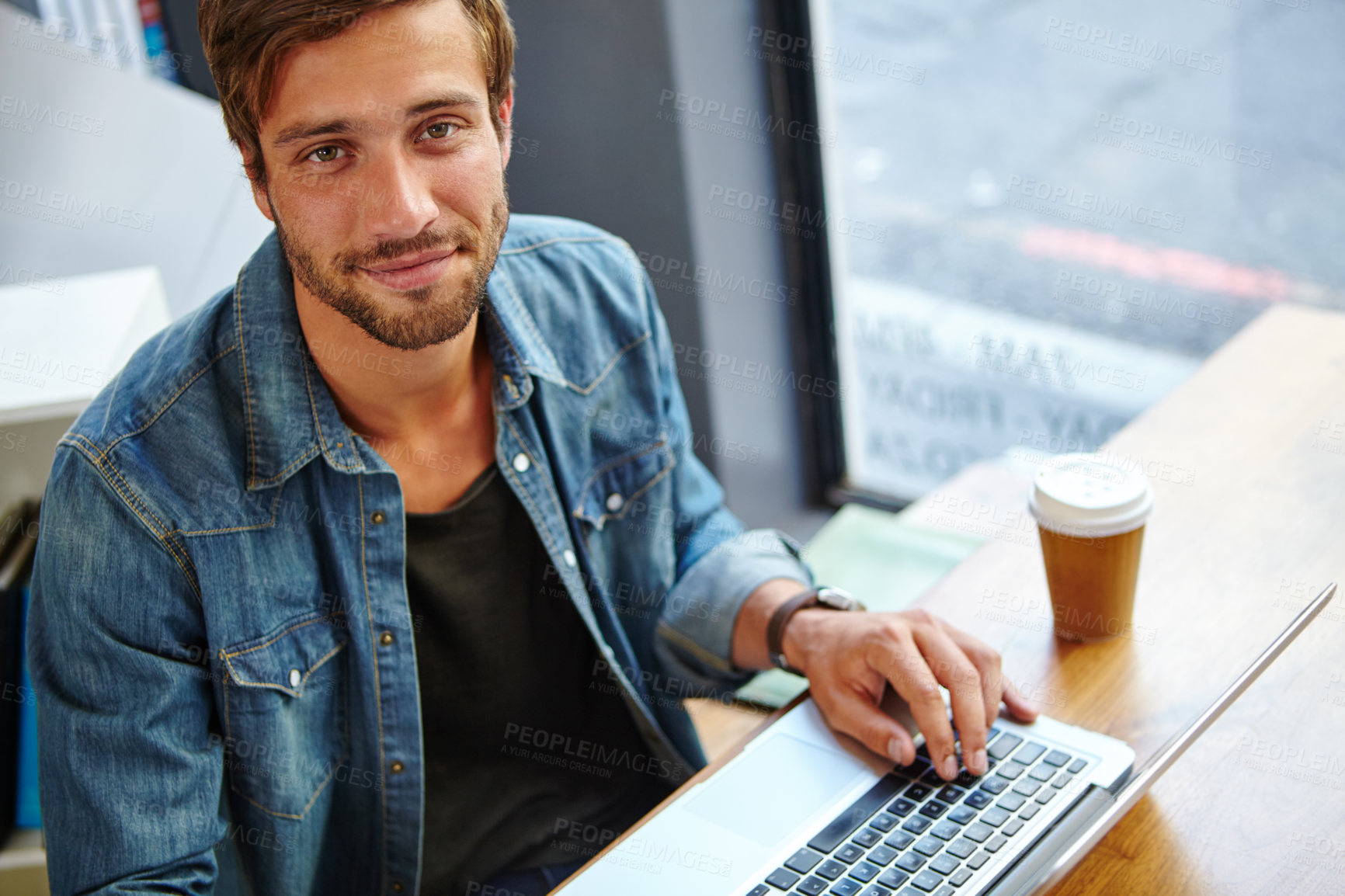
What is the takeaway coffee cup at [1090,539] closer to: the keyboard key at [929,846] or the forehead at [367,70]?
the keyboard key at [929,846]

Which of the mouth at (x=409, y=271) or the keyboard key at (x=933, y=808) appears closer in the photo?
the keyboard key at (x=933, y=808)

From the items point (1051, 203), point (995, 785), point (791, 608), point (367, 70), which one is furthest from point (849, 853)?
point (1051, 203)

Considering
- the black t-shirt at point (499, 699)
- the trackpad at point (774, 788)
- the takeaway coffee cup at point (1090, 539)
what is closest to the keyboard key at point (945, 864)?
the trackpad at point (774, 788)

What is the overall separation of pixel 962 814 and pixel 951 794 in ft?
0.09

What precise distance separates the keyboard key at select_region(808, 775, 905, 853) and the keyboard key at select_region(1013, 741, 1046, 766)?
0.31 ft

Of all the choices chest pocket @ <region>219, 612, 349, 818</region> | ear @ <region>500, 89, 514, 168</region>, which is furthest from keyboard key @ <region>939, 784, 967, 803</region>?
ear @ <region>500, 89, 514, 168</region>

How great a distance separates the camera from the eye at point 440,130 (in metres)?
1.11

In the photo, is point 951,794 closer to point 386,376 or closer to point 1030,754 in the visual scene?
point 1030,754

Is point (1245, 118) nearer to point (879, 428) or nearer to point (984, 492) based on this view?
point (984, 492)

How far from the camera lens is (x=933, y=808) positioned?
909mm

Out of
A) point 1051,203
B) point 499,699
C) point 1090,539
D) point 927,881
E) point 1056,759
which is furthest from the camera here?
point 1051,203

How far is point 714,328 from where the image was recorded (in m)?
2.55

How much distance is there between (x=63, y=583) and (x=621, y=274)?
69cm

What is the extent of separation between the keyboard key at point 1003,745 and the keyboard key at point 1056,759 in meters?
0.03
